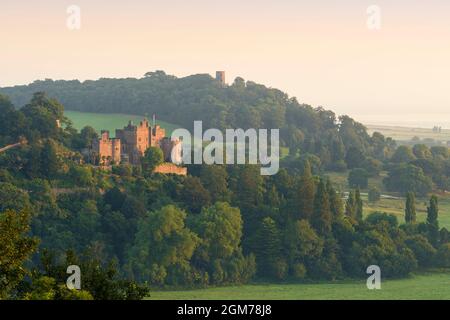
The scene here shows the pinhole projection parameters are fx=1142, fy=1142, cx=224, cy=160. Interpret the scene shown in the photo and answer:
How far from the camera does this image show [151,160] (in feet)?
241

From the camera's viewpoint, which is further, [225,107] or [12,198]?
[225,107]

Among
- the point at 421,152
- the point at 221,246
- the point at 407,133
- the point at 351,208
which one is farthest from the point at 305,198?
the point at 407,133

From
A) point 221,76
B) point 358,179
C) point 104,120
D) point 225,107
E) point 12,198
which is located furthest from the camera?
point 221,76

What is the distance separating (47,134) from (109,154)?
4.19m

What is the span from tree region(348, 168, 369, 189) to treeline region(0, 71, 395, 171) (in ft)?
36.1

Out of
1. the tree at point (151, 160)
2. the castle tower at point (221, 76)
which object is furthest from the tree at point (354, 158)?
the tree at point (151, 160)

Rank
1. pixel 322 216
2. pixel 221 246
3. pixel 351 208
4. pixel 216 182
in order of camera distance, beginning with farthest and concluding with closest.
Answer: pixel 351 208, pixel 216 182, pixel 322 216, pixel 221 246

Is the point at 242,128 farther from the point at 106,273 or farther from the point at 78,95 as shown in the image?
the point at 106,273

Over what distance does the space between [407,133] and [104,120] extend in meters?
47.4

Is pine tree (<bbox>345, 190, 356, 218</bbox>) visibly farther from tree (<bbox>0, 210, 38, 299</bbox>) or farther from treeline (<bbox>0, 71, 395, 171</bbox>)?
tree (<bbox>0, 210, 38, 299</bbox>)

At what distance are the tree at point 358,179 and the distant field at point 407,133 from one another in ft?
126

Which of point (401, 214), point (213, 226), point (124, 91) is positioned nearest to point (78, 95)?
point (124, 91)

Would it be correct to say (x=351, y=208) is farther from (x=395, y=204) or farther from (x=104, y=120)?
(x=104, y=120)

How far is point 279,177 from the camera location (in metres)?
76.7
